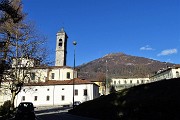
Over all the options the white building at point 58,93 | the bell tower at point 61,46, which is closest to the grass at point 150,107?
the white building at point 58,93

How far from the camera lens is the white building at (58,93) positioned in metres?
70.6

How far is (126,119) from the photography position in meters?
17.5

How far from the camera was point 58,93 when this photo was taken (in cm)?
7150

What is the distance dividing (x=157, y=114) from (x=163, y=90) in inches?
166

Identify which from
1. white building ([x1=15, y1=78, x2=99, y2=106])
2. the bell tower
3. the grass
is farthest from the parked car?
the bell tower

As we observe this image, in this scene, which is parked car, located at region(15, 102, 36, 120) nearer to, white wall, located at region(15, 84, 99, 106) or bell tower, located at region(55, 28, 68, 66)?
white wall, located at region(15, 84, 99, 106)

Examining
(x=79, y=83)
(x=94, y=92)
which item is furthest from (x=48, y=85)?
(x=94, y=92)

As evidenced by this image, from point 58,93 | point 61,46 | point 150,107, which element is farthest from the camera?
point 61,46

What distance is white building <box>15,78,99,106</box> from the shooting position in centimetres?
7062

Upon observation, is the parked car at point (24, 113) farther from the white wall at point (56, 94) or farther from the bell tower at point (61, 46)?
the bell tower at point (61, 46)

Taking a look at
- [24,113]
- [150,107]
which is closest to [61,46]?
[24,113]

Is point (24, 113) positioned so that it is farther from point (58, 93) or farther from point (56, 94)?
point (56, 94)

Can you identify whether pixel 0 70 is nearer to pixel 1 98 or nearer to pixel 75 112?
pixel 75 112

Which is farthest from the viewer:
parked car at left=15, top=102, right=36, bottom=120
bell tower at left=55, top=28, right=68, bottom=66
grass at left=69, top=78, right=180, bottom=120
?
bell tower at left=55, top=28, right=68, bottom=66
